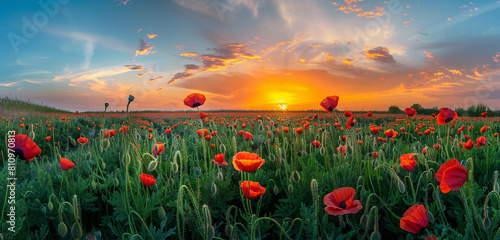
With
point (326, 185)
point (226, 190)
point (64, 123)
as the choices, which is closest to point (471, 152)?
point (326, 185)

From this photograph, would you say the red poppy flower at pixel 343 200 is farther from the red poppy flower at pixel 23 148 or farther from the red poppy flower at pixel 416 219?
the red poppy flower at pixel 23 148

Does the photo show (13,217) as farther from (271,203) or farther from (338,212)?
(338,212)

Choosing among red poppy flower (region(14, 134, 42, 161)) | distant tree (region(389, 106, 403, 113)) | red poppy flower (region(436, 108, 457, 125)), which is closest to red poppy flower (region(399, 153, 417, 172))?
red poppy flower (region(436, 108, 457, 125))

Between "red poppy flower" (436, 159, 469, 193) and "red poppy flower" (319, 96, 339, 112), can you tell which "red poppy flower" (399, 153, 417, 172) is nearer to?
"red poppy flower" (319, 96, 339, 112)

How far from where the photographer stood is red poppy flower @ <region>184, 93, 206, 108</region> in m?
2.73

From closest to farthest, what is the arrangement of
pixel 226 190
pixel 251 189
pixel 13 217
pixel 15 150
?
pixel 251 189, pixel 15 150, pixel 13 217, pixel 226 190

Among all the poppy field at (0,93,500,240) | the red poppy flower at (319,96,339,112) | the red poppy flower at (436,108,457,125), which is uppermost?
Result: the red poppy flower at (319,96,339,112)

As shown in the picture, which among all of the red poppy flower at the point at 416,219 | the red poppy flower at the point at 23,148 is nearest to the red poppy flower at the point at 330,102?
the red poppy flower at the point at 416,219

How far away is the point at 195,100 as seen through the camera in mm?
2768

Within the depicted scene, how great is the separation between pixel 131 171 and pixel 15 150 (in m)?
1.43

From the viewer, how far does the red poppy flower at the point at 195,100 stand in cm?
273

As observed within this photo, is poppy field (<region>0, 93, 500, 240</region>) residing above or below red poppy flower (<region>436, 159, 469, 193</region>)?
below

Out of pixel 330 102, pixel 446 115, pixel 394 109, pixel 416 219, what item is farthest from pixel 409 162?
pixel 394 109

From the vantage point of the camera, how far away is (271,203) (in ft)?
9.11
